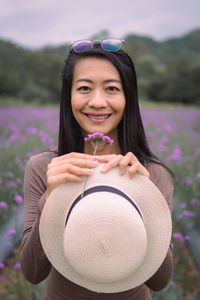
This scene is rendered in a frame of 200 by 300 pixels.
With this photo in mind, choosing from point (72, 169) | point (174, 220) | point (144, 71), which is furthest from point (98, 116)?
point (144, 71)

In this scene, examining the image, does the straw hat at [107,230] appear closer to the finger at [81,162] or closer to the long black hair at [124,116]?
the finger at [81,162]

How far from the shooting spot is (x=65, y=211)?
0.87m

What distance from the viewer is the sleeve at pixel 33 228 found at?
100 centimetres

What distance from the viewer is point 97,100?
114 cm

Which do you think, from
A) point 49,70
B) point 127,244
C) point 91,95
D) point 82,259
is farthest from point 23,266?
point 49,70

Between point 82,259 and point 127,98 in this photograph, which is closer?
point 82,259

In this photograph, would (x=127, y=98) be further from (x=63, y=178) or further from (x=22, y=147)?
(x=22, y=147)

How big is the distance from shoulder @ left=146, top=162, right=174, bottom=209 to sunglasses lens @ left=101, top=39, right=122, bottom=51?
48 cm

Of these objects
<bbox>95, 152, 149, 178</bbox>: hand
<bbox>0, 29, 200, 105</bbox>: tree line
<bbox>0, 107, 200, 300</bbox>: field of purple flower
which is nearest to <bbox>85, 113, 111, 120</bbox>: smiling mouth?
<bbox>95, 152, 149, 178</bbox>: hand

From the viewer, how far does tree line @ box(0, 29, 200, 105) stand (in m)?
23.0

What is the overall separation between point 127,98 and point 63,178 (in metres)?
0.53

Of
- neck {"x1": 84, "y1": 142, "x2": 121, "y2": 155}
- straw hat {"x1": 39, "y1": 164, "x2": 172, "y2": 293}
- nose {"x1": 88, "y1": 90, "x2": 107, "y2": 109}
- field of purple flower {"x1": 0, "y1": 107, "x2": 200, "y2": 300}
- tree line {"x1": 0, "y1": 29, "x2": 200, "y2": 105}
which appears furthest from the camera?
tree line {"x1": 0, "y1": 29, "x2": 200, "y2": 105}

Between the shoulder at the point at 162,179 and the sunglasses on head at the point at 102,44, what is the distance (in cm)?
48

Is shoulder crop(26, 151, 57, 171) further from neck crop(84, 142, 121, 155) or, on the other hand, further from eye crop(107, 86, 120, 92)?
eye crop(107, 86, 120, 92)
